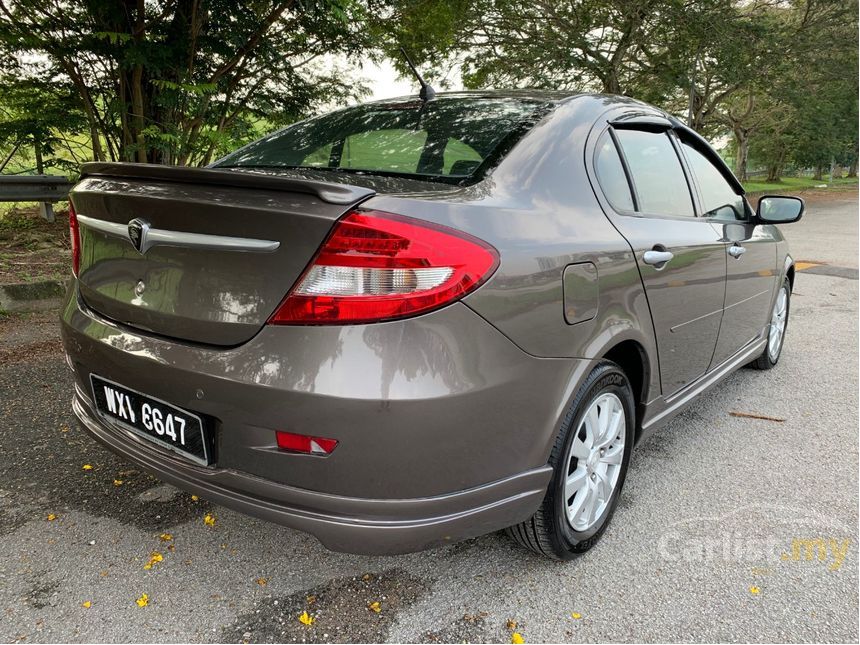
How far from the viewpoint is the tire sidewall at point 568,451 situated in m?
1.99

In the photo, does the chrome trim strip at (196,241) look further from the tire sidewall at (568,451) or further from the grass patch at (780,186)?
the grass patch at (780,186)

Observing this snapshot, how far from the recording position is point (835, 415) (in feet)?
11.9

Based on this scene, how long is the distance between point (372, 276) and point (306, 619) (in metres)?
1.08

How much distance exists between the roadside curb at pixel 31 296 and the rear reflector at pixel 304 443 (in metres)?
4.23

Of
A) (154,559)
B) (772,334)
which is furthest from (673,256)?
(772,334)

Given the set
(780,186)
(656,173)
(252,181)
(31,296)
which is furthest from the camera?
(780,186)

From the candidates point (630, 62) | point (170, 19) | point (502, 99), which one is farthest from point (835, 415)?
point (630, 62)

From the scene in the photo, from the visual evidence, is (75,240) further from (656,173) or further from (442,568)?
(656,173)

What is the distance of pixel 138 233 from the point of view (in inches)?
70.1

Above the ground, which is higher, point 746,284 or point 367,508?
point 746,284

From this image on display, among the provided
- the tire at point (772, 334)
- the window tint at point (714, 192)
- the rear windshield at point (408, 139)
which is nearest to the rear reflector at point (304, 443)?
the rear windshield at point (408, 139)

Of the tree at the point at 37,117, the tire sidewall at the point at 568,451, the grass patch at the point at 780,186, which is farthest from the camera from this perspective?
the grass patch at the point at 780,186

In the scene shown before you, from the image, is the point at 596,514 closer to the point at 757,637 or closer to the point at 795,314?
the point at 757,637

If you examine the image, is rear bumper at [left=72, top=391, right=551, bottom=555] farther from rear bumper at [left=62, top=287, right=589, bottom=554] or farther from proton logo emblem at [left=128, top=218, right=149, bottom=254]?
proton logo emblem at [left=128, top=218, right=149, bottom=254]
